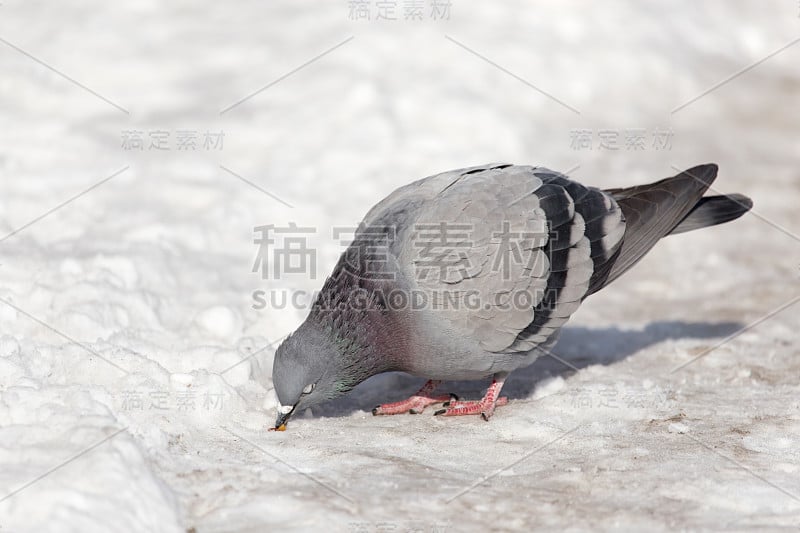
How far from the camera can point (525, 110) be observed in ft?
28.2

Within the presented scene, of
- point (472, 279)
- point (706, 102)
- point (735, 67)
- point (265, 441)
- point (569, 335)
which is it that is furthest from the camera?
point (735, 67)

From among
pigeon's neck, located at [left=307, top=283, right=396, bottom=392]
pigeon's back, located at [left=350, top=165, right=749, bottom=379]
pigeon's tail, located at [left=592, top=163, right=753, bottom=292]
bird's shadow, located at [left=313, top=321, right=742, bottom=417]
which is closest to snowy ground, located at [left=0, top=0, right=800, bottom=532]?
bird's shadow, located at [left=313, top=321, right=742, bottom=417]

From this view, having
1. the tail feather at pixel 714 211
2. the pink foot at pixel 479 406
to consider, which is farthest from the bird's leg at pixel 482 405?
the tail feather at pixel 714 211

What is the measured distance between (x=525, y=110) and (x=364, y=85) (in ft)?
5.35

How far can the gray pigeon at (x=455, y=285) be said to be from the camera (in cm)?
402

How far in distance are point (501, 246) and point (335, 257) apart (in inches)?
92.6

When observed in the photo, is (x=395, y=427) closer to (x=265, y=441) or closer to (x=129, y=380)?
(x=265, y=441)

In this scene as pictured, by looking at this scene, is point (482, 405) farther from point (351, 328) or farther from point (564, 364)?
point (564, 364)

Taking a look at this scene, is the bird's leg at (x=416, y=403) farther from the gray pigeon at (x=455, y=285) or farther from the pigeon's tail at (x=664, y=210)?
the pigeon's tail at (x=664, y=210)

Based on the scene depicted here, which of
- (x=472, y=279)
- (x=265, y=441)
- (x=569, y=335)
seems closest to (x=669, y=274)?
(x=569, y=335)

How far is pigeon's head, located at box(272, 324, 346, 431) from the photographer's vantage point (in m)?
3.94

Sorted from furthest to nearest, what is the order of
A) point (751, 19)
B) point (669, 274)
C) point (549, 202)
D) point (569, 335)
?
point (751, 19), point (669, 274), point (569, 335), point (549, 202)

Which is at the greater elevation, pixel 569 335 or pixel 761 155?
pixel 761 155

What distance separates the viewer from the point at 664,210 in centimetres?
489
